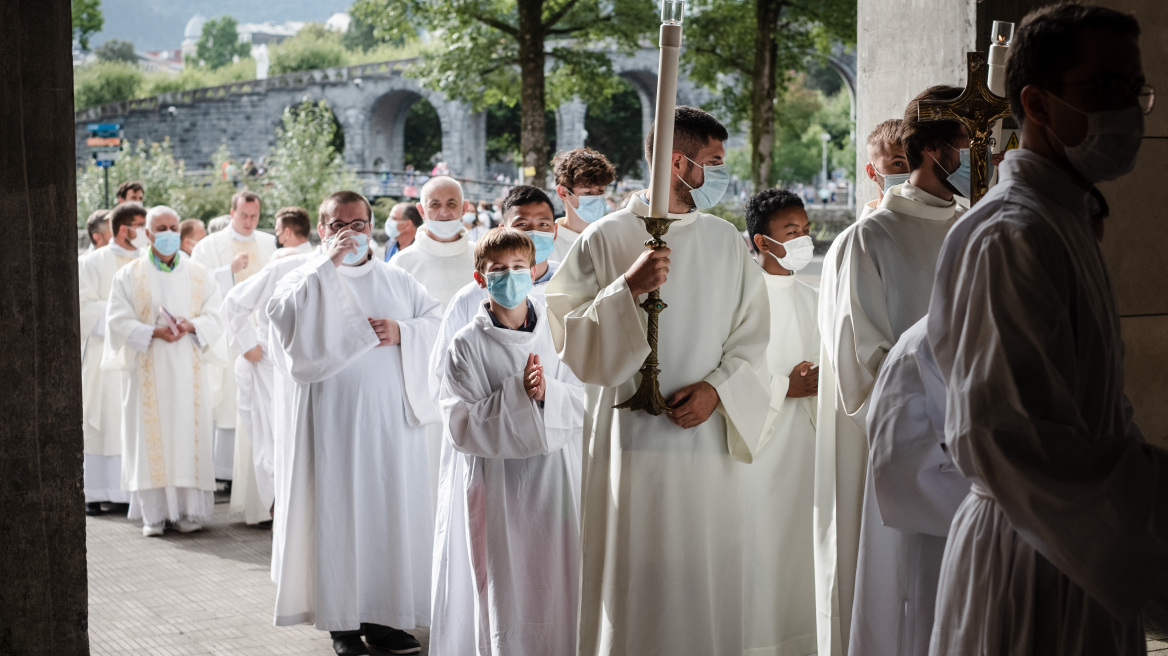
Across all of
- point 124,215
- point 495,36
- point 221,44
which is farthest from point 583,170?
point 221,44

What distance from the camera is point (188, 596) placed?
5602 millimetres

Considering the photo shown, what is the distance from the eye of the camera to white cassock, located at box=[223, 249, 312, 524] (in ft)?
21.4

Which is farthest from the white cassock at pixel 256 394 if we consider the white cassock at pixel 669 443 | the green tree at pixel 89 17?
the green tree at pixel 89 17

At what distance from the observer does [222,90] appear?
180 ft

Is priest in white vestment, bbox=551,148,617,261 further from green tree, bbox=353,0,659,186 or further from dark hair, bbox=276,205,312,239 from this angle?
green tree, bbox=353,0,659,186

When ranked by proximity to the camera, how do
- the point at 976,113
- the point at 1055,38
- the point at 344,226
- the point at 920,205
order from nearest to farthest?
the point at 1055,38 < the point at 976,113 < the point at 920,205 < the point at 344,226

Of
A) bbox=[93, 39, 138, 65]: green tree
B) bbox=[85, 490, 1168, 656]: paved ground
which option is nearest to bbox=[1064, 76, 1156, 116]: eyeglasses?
bbox=[85, 490, 1168, 656]: paved ground

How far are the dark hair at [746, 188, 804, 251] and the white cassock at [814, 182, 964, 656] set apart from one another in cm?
79

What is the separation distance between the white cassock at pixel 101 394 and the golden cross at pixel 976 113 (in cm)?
632

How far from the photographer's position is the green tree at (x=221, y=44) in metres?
112

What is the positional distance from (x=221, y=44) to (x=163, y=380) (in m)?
120

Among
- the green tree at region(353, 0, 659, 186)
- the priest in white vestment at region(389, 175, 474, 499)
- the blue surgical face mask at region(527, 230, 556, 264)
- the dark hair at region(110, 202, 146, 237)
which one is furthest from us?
the green tree at region(353, 0, 659, 186)

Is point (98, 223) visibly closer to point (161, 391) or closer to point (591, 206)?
point (161, 391)

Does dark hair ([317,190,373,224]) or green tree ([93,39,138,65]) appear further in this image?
green tree ([93,39,138,65])
